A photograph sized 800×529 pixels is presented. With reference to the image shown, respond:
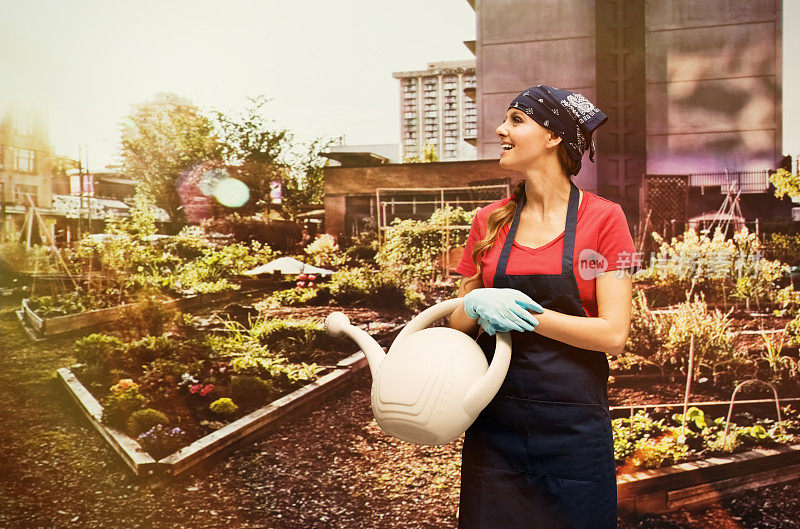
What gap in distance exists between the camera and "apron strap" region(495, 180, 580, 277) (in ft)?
5.76

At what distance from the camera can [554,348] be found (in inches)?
69.9

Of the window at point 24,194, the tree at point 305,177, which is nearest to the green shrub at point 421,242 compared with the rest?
the tree at point 305,177

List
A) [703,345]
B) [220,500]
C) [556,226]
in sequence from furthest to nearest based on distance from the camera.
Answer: [703,345], [220,500], [556,226]

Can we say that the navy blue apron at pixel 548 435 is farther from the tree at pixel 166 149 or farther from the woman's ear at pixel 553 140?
the tree at pixel 166 149

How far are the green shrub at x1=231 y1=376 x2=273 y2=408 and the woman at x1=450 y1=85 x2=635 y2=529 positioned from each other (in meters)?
1.96

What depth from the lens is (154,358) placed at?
377 centimetres

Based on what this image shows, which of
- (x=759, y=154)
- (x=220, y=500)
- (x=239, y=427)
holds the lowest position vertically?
(x=220, y=500)

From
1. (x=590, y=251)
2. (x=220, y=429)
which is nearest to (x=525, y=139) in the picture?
(x=590, y=251)

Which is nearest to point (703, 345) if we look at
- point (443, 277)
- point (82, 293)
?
point (443, 277)

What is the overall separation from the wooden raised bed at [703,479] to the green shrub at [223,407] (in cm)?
194

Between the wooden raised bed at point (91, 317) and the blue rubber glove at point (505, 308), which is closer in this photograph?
the blue rubber glove at point (505, 308)

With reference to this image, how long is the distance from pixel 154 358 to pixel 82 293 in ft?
1.92

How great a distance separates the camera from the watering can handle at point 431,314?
179cm

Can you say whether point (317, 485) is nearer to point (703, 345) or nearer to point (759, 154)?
point (703, 345)
